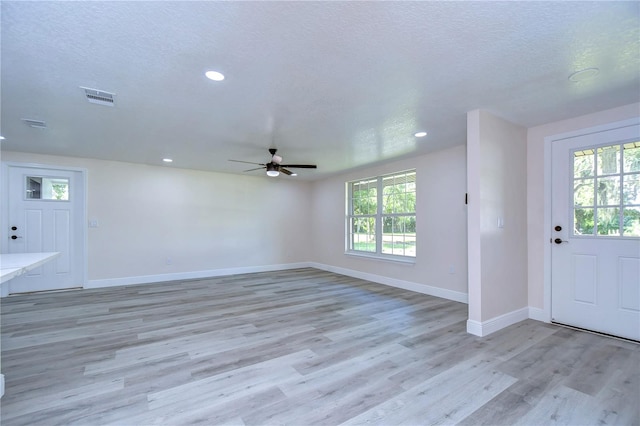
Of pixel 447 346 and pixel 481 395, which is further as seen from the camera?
pixel 447 346

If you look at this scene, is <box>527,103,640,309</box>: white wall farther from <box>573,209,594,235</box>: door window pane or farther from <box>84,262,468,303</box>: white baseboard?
<box>84,262,468,303</box>: white baseboard

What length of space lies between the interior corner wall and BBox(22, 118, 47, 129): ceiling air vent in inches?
191

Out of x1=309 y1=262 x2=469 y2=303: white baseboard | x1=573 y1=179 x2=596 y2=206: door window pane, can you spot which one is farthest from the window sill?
x1=573 y1=179 x2=596 y2=206: door window pane

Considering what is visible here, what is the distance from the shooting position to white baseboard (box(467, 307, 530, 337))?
2998 millimetres

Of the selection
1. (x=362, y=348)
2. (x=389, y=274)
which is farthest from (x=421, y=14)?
(x=389, y=274)

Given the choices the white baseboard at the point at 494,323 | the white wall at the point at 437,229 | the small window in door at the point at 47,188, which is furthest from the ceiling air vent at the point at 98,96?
the white wall at the point at 437,229

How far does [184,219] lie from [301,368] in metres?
4.77

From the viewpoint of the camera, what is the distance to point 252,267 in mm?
6859

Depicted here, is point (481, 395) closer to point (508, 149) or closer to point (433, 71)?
point (433, 71)

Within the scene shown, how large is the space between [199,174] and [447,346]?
221 inches

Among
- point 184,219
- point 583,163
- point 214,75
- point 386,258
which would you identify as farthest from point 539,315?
point 184,219

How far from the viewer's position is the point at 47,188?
199 inches

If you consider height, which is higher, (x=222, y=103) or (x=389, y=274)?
(x=222, y=103)

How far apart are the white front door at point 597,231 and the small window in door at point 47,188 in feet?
24.8
